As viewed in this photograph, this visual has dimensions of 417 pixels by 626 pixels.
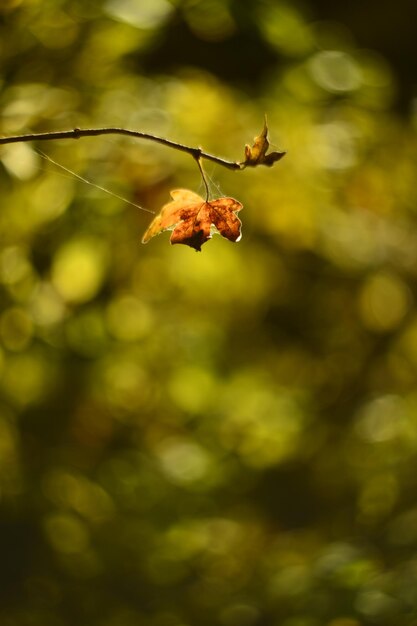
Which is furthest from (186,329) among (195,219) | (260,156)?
(260,156)

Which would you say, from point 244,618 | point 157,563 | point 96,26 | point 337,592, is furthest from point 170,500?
point 96,26

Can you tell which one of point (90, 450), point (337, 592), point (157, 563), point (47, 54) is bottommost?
point (337, 592)

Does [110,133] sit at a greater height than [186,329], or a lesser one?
lesser

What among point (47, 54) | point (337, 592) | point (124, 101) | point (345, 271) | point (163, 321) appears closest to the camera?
point (337, 592)

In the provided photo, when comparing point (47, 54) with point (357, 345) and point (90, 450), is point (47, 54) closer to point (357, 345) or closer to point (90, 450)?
point (90, 450)

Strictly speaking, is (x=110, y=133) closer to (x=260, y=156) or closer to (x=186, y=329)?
(x=260, y=156)

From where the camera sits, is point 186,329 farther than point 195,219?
Yes
